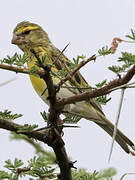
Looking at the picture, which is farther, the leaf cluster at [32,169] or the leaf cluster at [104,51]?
the leaf cluster at [32,169]

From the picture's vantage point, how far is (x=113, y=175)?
2574 millimetres

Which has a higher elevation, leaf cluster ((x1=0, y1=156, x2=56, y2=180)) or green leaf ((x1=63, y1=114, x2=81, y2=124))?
green leaf ((x1=63, y1=114, x2=81, y2=124))

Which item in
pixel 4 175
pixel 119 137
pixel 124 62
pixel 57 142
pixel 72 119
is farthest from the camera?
pixel 119 137

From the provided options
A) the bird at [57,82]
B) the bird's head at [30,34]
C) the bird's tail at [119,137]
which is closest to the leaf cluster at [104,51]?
the bird's tail at [119,137]

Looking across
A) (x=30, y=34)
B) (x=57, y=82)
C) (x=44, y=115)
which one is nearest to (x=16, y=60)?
(x=44, y=115)

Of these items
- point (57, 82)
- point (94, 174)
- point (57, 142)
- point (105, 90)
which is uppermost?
point (57, 82)

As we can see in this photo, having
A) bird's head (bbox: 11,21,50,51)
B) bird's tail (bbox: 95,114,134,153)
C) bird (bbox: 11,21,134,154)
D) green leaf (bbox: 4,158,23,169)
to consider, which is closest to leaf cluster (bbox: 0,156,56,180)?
green leaf (bbox: 4,158,23,169)

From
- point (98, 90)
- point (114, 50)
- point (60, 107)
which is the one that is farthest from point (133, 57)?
point (60, 107)

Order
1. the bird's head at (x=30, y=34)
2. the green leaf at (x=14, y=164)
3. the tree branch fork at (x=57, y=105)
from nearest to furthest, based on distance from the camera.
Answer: the tree branch fork at (x=57, y=105) < the green leaf at (x=14, y=164) < the bird's head at (x=30, y=34)

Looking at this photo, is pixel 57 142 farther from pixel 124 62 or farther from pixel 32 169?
pixel 124 62

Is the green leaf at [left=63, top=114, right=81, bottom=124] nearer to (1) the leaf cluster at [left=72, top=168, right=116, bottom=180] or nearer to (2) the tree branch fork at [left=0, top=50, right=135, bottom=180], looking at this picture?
(2) the tree branch fork at [left=0, top=50, right=135, bottom=180]

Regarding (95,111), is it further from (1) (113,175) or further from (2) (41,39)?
(1) (113,175)

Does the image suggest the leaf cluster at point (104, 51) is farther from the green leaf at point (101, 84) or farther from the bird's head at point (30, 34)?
the bird's head at point (30, 34)

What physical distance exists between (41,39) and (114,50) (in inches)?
132
